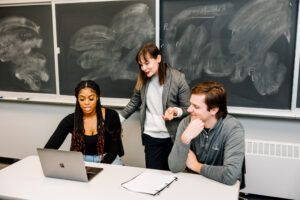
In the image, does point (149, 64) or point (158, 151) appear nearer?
point (149, 64)

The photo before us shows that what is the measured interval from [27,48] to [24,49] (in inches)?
1.7

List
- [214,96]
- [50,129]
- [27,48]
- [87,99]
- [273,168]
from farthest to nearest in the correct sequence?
[50,129], [27,48], [273,168], [87,99], [214,96]

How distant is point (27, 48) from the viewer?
3385mm

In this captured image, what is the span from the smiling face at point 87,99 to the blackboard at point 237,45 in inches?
36.8

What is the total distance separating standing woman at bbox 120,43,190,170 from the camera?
7.40 feet

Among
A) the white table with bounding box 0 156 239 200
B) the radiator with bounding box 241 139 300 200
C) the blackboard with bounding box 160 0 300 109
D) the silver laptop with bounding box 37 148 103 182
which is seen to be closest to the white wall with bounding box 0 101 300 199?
the radiator with bounding box 241 139 300 200

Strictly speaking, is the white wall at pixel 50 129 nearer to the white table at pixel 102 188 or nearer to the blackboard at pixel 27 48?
the blackboard at pixel 27 48

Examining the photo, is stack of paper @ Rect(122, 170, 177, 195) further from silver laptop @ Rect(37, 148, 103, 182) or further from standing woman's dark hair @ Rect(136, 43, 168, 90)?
standing woman's dark hair @ Rect(136, 43, 168, 90)

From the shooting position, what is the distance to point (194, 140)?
1813 mm

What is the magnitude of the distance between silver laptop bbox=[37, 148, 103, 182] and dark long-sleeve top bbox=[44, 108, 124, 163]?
462 millimetres

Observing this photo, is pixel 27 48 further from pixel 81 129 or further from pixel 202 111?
pixel 202 111

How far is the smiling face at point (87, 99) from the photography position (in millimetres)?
2184

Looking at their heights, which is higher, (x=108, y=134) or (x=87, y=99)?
(x=87, y=99)

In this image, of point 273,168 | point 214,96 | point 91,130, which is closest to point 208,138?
point 214,96
